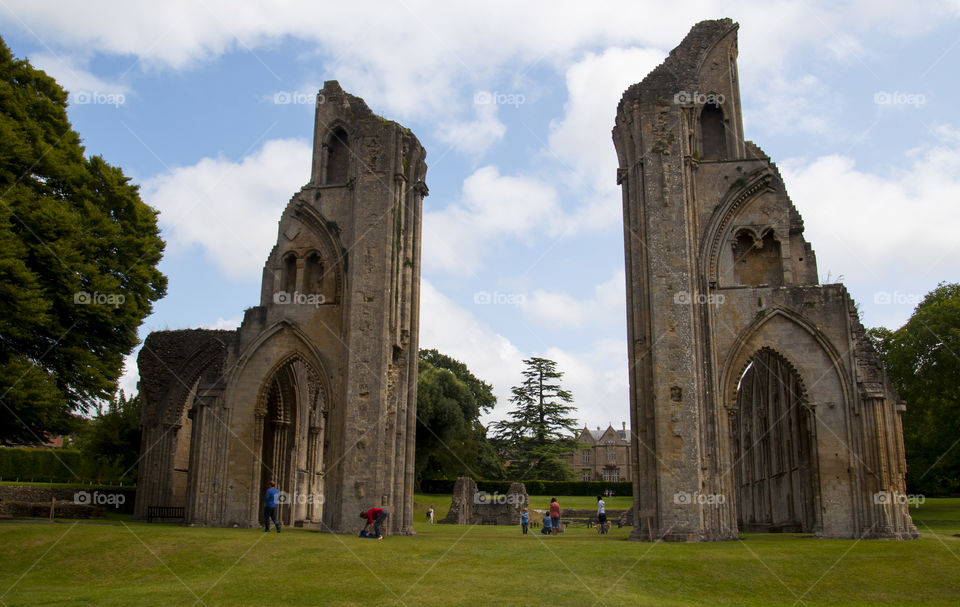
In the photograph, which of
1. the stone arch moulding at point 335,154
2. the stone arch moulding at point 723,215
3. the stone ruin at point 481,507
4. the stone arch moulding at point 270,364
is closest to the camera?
the stone arch moulding at point 723,215

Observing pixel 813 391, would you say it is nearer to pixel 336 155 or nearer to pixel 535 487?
pixel 336 155

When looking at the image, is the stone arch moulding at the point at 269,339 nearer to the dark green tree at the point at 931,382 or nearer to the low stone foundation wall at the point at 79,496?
the low stone foundation wall at the point at 79,496

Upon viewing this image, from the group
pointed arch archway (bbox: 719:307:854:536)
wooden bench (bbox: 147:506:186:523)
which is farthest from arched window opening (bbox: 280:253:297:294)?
pointed arch archway (bbox: 719:307:854:536)

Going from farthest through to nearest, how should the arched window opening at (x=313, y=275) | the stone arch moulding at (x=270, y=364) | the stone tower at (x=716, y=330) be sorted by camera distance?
the arched window opening at (x=313, y=275), the stone arch moulding at (x=270, y=364), the stone tower at (x=716, y=330)

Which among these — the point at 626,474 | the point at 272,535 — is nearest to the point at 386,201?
the point at 272,535

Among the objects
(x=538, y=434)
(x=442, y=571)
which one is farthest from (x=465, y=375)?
(x=442, y=571)

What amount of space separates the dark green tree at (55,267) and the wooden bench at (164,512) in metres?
6.08

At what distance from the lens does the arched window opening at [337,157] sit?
25969mm

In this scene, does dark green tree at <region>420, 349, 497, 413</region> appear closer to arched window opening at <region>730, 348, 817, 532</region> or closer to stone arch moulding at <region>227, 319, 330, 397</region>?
arched window opening at <region>730, 348, 817, 532</region>

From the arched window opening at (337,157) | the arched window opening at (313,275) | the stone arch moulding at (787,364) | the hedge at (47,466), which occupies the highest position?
the arched window opening at (337,157)

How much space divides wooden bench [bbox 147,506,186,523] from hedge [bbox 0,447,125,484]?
1501 centimetres

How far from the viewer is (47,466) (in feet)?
141

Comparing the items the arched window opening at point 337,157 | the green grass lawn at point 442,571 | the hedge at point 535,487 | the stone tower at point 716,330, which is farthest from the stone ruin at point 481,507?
the green grass lawn at point 442,571

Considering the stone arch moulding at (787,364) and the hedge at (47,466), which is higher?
the stone arch moulding at (787,364)
